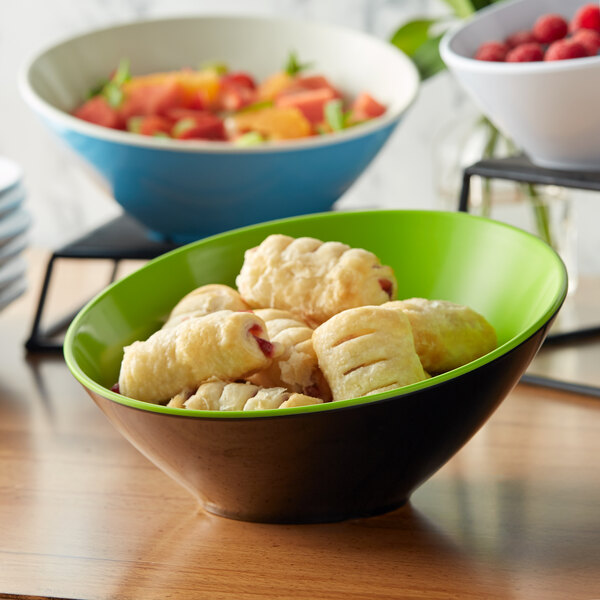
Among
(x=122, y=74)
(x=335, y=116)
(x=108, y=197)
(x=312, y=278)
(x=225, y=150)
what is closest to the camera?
(x=312, y=278)

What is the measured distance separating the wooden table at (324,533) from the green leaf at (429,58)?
0.46m

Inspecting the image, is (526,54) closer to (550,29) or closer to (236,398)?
(550,29)

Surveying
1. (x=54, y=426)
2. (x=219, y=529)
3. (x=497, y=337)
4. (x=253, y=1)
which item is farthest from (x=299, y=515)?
(x=253, y=1)

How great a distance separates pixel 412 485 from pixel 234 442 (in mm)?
127

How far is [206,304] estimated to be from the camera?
0.62m

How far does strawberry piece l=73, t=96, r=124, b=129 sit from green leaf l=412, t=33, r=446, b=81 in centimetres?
34

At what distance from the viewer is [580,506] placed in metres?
0.60

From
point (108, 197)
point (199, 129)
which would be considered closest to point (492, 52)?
point (199, 129)

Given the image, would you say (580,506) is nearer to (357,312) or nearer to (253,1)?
(357,312)

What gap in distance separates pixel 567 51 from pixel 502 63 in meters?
0.05

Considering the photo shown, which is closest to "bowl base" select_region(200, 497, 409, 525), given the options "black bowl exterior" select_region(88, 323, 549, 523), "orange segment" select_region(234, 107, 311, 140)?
"black bowl exterior" select_region(88, 323, 549, 523)

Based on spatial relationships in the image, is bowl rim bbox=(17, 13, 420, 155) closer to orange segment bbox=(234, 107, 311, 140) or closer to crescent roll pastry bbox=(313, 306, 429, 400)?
orange segment bbox=(234, 107, 311, 140)

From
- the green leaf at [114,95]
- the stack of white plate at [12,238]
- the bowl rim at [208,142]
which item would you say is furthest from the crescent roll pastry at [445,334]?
the green leaf at [114,95]

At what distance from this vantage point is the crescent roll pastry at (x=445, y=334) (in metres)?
0.56
